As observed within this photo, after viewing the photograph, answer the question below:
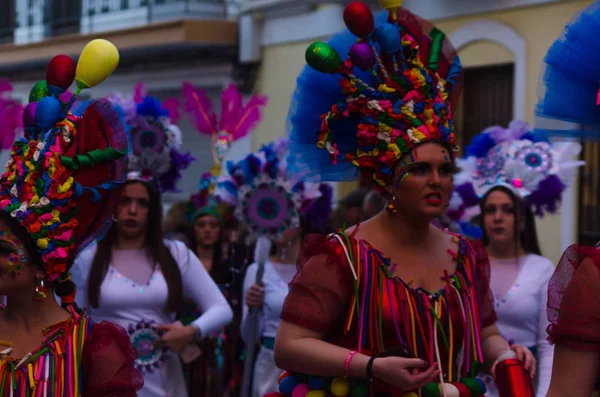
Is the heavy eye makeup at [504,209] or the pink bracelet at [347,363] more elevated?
the heavy eye makeup at [504,209]

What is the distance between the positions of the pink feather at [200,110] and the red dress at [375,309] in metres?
5.55

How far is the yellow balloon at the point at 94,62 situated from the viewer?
3615 millimetres

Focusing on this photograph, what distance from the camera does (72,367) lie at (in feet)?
11.6

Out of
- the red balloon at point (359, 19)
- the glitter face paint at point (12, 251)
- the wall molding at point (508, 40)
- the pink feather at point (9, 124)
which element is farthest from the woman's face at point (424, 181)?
the wall molding at point (508, 40)

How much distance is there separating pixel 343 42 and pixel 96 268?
206cm

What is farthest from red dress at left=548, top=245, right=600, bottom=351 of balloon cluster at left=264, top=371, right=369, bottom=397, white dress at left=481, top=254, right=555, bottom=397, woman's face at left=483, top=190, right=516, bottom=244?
woman's face at left=483, top=190, right=516, bottom=244

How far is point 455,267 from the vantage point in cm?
419

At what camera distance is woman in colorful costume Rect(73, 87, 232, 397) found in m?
5.75

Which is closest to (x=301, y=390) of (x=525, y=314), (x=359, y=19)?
(x=359, y=19)

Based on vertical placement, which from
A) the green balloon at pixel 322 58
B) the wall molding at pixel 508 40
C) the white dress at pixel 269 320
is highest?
the wall molding at pixel 508 40

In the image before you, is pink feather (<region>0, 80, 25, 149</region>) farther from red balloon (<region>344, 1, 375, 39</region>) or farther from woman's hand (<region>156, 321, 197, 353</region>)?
red balloon (<region>344, 1, 375, 39</region>)

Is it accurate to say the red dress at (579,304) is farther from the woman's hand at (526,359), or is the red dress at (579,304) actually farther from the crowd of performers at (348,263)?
the woman's hand at (526,359)

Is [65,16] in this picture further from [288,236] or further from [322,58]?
[322,58]

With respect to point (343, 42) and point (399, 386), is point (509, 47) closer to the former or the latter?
point (343, 42)
